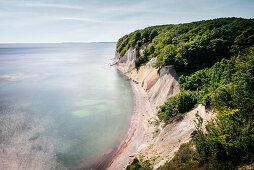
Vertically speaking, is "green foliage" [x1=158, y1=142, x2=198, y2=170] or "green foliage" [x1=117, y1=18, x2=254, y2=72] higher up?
"green foliage" [x1=117, y1=18, x2=254, y2=72]

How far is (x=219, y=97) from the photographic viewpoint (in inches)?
679

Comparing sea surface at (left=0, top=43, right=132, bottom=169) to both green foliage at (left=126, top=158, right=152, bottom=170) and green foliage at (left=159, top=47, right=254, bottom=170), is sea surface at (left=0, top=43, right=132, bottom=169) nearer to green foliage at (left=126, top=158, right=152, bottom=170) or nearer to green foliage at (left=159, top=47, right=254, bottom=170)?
green foliage at (left=126, top=158, right=152, bottom=170)

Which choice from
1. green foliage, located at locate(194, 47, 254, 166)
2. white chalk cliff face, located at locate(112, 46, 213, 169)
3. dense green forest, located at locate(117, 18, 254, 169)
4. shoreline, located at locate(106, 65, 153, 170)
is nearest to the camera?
green foliage, located at locate(194, 47, 254, 166)

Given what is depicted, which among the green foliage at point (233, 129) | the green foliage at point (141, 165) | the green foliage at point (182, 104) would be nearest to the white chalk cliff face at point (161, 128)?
the green foliage at point (141, 165)

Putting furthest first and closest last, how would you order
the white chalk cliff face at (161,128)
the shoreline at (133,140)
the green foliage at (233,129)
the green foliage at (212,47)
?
the green foliage at (212,47)
the shoreline at (133,140)
the white chalk cliff face at (161,128)
the green foliage at (233,129)

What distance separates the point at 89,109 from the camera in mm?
38125

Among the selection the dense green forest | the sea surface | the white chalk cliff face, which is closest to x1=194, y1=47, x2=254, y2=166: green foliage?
the dense green forest

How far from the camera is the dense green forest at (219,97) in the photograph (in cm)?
1216

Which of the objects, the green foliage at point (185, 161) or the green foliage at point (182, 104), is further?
the green foliage at point (182, 104)

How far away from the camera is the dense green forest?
39.9ft

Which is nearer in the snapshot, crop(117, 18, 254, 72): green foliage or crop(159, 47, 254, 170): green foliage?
crop(159, 47, 254, 170): green foliage

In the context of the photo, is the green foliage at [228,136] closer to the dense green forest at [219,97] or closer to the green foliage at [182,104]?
the dense green forest at [219,97]

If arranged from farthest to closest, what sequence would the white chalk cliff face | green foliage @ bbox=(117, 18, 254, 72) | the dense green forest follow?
green foliage @ bbox=(117, 18, 254, 72)
the white chalk cliff face
the dense green forest

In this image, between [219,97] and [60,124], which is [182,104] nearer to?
[219,97]
